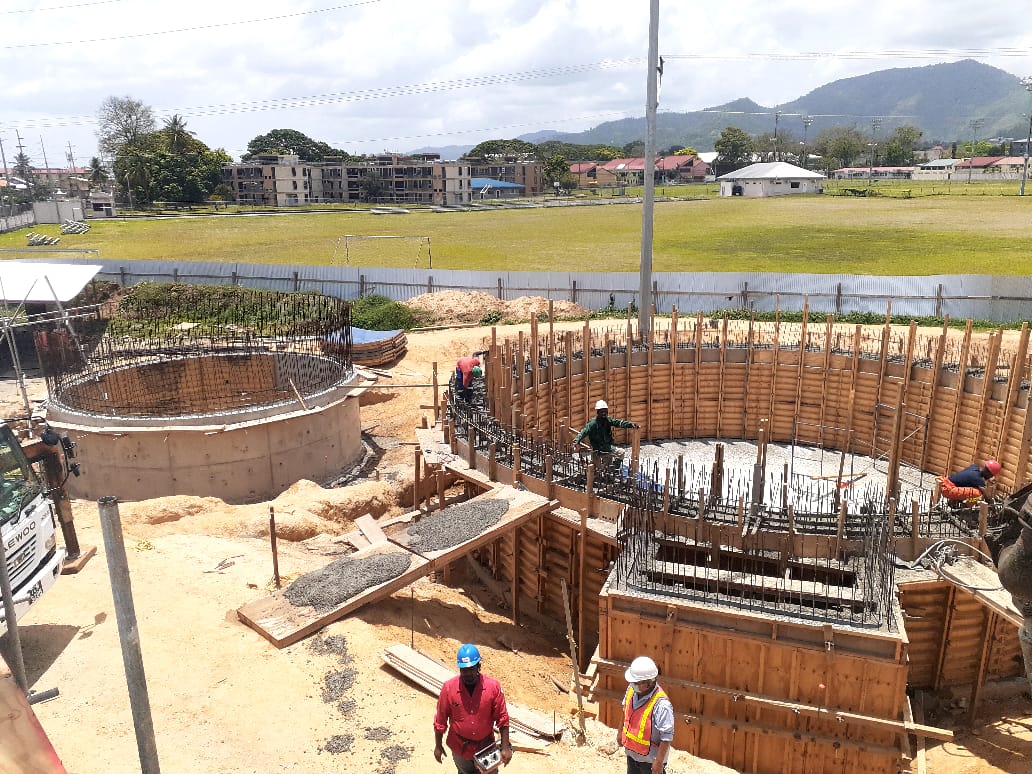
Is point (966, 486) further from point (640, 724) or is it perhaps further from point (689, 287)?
point (689, 287)

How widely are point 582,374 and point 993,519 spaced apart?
29.8 feet

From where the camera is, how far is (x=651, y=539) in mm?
9664

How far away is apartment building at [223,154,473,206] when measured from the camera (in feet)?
296

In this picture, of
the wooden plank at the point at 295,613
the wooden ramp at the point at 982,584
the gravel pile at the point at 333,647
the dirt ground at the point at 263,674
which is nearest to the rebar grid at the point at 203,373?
Result: the dirt ground at the point at 263,674

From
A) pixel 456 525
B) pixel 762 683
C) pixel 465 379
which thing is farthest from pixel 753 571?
pixel 465 379

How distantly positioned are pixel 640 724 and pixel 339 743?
3061 millimetres

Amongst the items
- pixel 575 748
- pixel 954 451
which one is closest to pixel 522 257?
pixel 954 451

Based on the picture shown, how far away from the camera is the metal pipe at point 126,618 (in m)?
4.06

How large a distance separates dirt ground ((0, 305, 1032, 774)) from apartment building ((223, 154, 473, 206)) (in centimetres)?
8458

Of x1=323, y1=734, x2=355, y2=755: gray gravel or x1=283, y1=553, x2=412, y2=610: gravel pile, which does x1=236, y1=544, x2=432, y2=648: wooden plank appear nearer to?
x1=283, y1=553, x2=412, y2=610: gravel pile

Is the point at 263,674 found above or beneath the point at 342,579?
beneath

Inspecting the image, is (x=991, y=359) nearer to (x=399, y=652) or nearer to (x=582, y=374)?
(x=582, y=374)

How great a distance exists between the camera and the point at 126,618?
4.21 meters

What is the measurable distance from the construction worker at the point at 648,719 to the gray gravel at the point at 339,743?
112 inches
